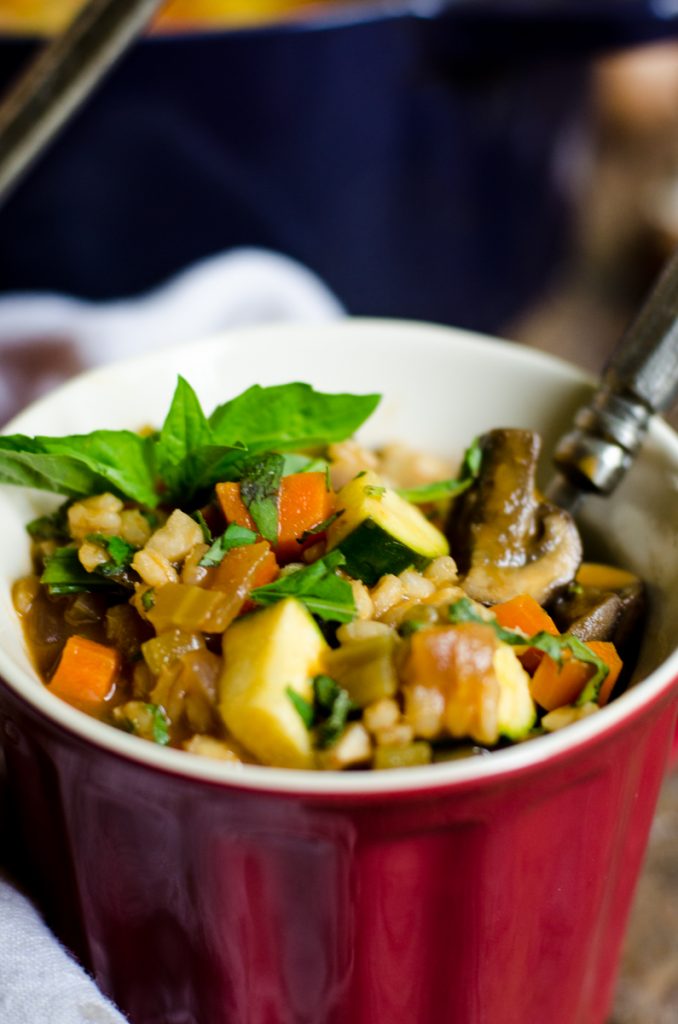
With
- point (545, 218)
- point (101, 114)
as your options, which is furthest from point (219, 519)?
point (545, 218)

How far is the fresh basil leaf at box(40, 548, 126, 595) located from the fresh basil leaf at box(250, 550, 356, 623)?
0.58ft

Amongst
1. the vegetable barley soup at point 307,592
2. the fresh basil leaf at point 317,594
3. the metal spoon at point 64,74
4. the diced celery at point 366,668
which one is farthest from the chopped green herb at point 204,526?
the metal spoon at point 64,74

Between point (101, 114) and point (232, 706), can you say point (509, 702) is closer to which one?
point (232, 706)

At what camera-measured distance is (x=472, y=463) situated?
1356mm

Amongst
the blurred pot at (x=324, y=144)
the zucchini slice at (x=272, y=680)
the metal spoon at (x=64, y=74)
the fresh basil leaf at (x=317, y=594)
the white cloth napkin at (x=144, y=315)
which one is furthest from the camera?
the white cloth napkin at (x=144, y=315)

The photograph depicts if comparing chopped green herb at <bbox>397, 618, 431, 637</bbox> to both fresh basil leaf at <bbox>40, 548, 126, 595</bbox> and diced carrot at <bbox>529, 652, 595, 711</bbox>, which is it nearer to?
diced carrot at <bbox>529, 652, 595, 711</bbox>

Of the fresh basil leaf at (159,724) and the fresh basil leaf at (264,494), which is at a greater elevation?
the fresh basil leaf at (264,494)

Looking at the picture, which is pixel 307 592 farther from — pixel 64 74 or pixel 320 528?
pixel 64 74

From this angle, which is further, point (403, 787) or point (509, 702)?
point (509, 702)

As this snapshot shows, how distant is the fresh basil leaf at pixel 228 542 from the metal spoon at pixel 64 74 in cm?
67

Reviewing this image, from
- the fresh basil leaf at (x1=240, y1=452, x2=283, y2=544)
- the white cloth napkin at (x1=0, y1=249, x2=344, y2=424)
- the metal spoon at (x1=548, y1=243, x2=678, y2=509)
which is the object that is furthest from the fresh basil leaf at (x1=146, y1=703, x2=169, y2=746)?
the white cloth napkin at (x1=0, y1=249, x2=344, y2=424)

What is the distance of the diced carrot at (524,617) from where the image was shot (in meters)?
1.14

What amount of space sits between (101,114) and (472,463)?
2.98ft

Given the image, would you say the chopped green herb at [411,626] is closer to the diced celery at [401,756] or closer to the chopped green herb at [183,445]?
the diced celery at [401,756]
